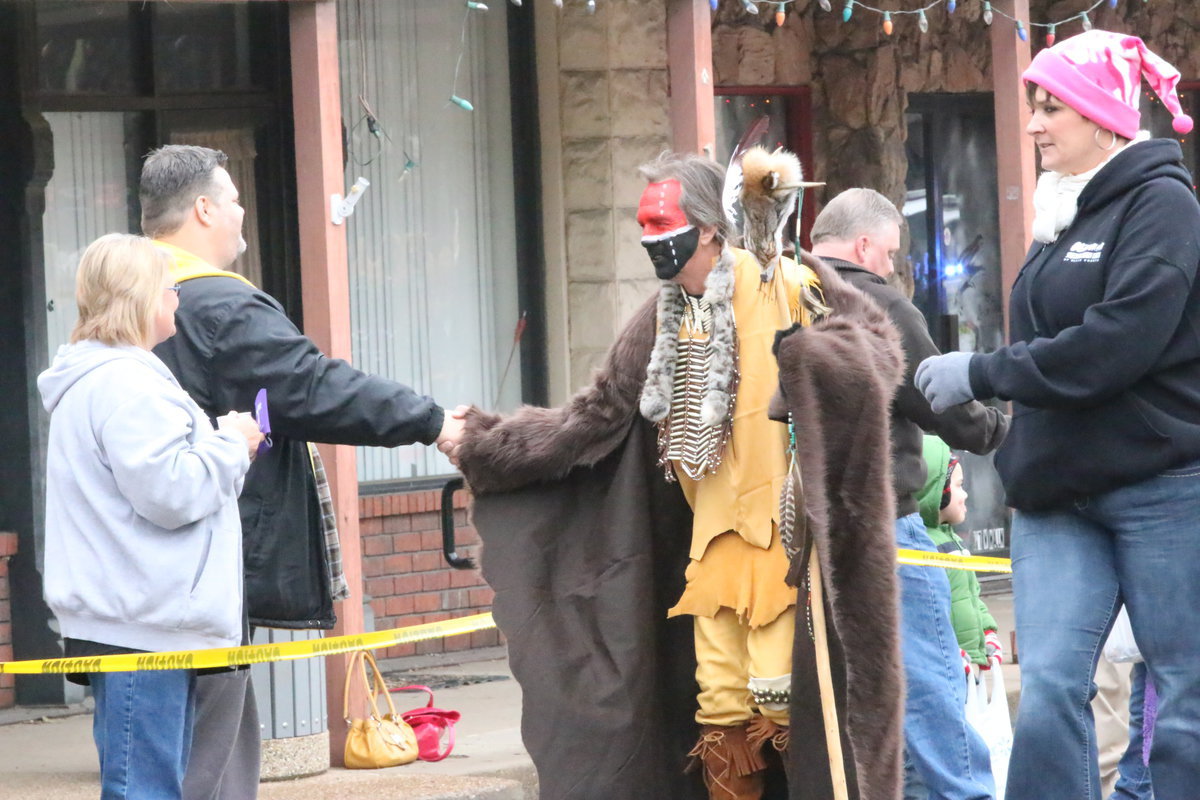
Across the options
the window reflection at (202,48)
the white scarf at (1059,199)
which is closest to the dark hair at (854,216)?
the white scarf at (1059,199)

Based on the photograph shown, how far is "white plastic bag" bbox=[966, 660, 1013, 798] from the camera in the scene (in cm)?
633

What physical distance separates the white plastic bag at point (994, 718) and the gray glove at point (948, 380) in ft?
6.37

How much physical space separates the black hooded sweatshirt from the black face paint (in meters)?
0.82

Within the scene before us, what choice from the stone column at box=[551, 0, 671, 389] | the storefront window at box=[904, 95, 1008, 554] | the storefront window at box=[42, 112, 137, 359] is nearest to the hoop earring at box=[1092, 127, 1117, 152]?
the stone column at box=[551, 0, 671, 389]

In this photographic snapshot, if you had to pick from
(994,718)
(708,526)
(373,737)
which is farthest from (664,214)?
(373,737)

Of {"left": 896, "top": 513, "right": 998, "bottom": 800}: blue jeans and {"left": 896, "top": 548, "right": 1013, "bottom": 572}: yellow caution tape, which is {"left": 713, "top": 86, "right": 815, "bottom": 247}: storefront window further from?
{"left": 896, "top": 513, "right": 998, "bottom": 800}: blue jeans

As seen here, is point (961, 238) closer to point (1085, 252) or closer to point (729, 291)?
point (729, 291)

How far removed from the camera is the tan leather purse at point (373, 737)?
23.9 feet

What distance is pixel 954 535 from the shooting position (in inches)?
250

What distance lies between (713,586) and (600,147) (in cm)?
508

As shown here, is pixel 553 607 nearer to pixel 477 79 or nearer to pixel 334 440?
pixel 334 440

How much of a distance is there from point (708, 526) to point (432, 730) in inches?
109

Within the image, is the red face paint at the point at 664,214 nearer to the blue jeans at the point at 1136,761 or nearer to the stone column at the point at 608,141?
the blue jeans at the point at 1136,761

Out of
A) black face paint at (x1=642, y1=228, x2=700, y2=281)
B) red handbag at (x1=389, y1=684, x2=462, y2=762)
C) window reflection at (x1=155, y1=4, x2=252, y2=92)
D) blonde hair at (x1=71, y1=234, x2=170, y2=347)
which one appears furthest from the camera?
window reflection at (x1=155, y1=4, x2=252, y2=92)
